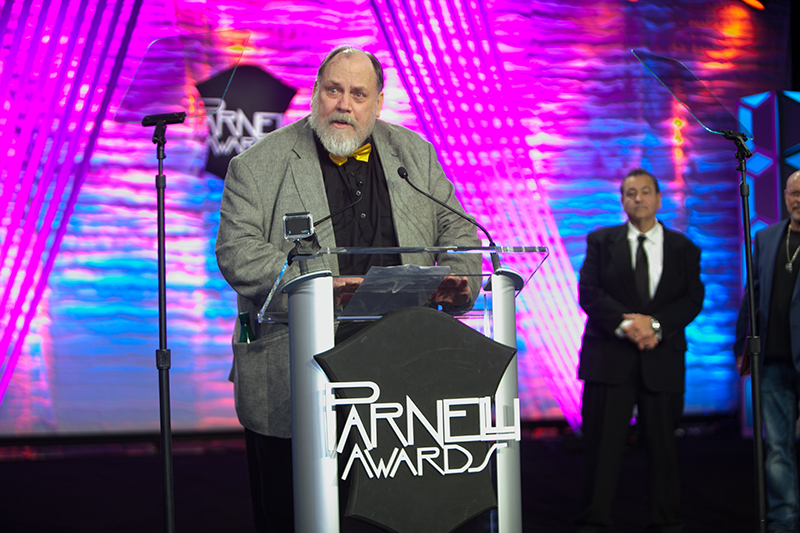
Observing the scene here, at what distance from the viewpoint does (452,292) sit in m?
Answer: 1.53

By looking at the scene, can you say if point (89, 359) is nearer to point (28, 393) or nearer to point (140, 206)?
point (28, 393)

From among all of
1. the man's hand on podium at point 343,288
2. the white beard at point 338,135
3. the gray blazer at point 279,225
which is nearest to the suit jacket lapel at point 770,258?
the gray blazer at point 279,225

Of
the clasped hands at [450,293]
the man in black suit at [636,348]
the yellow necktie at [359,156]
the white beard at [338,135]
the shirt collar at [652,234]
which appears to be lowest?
the man in black suit at [636,348]

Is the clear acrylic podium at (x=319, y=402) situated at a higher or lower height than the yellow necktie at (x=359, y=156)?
lower

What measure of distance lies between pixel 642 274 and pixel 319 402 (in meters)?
2.16

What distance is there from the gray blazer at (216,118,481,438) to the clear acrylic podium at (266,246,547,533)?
7.9 inches

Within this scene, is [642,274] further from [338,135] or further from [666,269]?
[338,135]

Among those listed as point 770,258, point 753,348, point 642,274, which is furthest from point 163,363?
point 770,258

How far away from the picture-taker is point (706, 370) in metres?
5.34

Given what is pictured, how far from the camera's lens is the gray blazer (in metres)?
1.80

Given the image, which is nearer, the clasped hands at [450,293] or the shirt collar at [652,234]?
the clasped hands at [450,293]

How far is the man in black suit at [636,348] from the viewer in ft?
9.57

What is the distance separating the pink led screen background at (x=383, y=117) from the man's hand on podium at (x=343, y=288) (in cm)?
360

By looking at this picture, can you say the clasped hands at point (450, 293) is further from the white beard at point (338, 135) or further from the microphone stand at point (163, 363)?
the microphone stand at point (163, 363)
